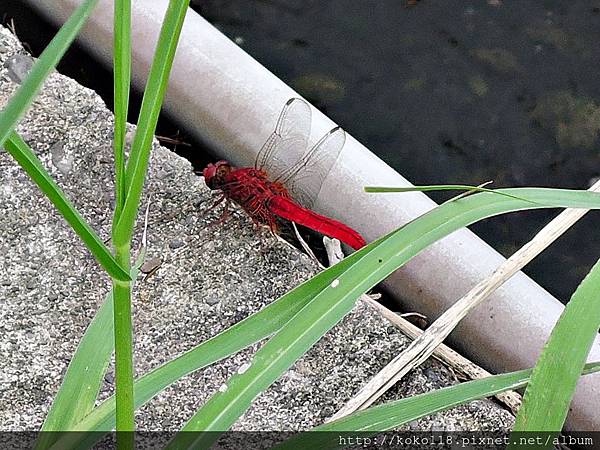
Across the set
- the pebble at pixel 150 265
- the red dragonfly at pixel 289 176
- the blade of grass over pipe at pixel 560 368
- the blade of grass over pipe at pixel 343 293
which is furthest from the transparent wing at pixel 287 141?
the blade of grass over pipe at pixel 560 368

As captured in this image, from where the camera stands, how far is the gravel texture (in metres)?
1.11

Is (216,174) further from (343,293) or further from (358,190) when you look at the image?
(343,293)

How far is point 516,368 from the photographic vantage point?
1239 mm

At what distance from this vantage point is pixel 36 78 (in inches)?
18.8

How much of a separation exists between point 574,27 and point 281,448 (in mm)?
1311

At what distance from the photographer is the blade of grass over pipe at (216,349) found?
0.68 meters

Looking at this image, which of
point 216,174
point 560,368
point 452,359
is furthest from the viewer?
point 216,174

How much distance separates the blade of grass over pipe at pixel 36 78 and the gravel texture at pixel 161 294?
0.67 m

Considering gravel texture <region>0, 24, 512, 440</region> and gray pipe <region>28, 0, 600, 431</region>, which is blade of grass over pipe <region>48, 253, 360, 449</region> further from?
gray pipe <region>28, 0, 600, 431</region>

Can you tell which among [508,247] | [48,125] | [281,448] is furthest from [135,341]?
[508,247]

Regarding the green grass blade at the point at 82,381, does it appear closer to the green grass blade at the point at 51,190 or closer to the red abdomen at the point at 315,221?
the green grass blade at the point at 51,190

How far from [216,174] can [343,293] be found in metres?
0.74

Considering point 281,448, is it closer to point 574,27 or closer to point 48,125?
point 48,125

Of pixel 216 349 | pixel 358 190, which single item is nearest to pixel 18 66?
pixel 358 190
